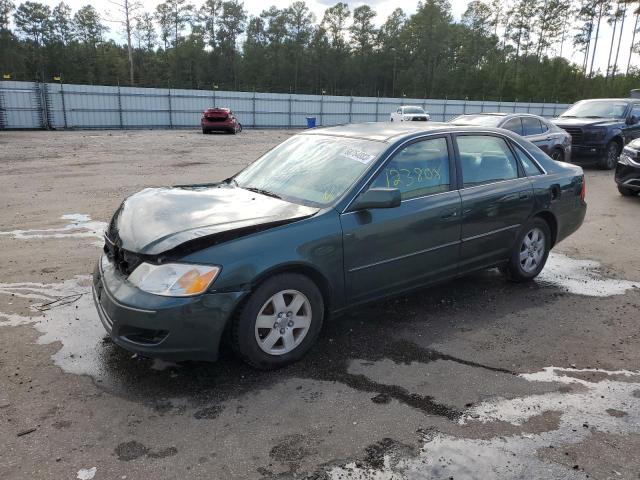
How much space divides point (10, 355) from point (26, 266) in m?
2.09

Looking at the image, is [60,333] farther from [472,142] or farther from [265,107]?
[265,107]

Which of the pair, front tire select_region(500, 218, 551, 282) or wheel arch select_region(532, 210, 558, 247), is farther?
wheel arch select_region(532, 210, 558, 247)

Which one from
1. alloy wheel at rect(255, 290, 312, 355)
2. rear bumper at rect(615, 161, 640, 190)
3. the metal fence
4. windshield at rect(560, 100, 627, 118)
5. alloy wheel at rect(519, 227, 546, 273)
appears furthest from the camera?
the metal fence

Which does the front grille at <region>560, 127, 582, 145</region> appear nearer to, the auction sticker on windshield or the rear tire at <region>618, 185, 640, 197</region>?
the rear tire at <region>618, 185, 640, 197</region>

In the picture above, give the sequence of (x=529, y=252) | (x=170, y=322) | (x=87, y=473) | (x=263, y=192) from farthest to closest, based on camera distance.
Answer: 1. (x=529, y=252)
2. (x=263, y=192)
3. (x=170, y=322)
4. (x=87, y=473)

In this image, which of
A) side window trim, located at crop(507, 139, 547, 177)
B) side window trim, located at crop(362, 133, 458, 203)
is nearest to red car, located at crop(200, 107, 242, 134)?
side window trim, located at crop(507, 139, 547, 177)

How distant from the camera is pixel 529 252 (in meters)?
5.31

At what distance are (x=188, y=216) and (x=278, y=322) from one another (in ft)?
3.23

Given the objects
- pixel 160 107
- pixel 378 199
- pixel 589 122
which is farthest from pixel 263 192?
pixel 160 107

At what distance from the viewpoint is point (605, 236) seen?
24.8 ft

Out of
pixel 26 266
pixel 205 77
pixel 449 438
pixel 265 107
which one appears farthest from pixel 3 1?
pixel 449 438

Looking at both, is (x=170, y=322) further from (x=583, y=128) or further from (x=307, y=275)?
(x=583, y=128)

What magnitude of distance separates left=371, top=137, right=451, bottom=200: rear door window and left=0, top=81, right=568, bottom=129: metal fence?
2698cm

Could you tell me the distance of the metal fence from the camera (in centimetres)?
2594
